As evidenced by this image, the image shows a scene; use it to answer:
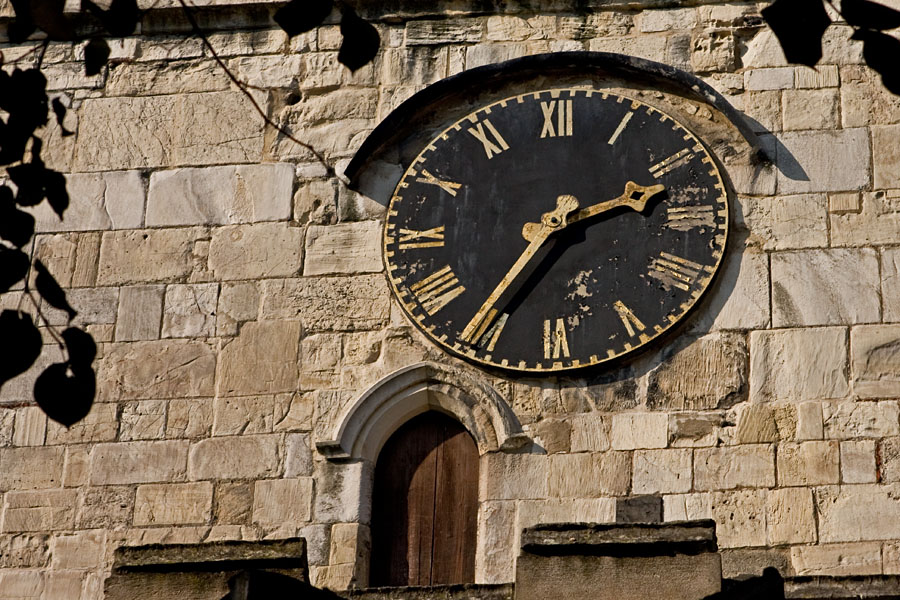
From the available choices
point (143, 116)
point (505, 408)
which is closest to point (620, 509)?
point (505, 408)

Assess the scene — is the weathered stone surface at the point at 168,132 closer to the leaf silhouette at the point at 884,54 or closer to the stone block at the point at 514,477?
the stone block at the point at 514,477

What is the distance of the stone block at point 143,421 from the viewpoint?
9078mm

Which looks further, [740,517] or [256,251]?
[256,251]

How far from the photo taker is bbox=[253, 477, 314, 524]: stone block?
8.71 meters

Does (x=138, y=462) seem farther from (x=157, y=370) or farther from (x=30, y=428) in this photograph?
(x=30, y=428)

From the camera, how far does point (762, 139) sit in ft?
30.3

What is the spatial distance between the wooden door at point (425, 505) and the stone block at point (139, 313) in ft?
4.26

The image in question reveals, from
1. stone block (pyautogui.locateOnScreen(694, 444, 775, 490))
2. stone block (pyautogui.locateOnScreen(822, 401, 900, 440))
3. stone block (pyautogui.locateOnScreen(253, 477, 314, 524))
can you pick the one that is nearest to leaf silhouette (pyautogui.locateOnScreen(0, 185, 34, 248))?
stone block (pyautogui.locateOnScreen(253, 477, 314, 524))

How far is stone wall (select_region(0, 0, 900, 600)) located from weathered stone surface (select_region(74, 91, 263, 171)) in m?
0.01

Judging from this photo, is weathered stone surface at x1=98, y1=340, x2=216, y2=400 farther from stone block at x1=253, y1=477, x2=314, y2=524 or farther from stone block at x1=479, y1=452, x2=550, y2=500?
stone block at x1=479, y1=452, x2=550, y2=500

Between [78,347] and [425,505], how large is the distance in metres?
3.61

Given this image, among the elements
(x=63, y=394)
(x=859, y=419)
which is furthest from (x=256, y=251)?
(x=63, y=394)

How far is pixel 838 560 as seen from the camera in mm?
8180

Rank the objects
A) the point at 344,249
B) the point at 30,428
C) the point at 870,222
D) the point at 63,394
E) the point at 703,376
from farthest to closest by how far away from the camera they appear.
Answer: the point at 344,249 < the point at 30,428 < the point at 870,222 < the point at 703,376 < the point at 63,394
